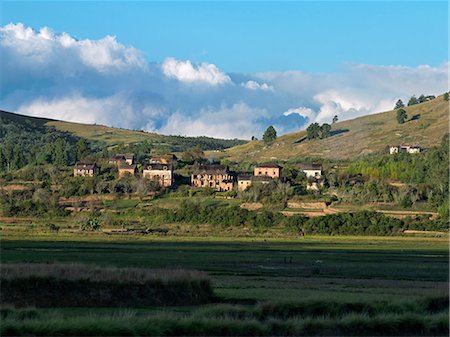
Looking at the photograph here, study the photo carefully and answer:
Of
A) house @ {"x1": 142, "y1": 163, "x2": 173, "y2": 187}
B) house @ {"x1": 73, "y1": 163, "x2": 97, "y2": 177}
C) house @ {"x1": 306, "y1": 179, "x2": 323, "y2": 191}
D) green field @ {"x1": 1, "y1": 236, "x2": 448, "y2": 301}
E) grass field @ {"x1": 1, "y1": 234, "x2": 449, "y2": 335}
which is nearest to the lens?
grass field @ {"x1": 1, "y1": 234, "x2": 449, "y2": 335}

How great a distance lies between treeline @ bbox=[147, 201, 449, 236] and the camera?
103 m

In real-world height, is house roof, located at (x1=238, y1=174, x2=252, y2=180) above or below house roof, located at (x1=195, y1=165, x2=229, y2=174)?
below

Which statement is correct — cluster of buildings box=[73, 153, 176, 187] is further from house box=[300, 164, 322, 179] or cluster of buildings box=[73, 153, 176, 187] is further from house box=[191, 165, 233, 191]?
house box=[300, 164, 322, 179]

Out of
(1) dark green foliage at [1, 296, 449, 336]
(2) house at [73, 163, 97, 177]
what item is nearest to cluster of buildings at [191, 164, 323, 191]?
(2) house at [73, 163, 97, 177]

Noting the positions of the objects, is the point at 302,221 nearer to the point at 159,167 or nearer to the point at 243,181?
the point at 243,181

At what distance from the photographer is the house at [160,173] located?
13912 centimetres

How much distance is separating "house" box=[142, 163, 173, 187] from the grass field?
1894 inches

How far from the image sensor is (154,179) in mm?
137500

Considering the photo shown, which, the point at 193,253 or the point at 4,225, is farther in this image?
the point at 4,225

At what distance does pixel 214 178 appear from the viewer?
143375 millimetres

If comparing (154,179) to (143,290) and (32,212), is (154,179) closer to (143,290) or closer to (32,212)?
(32,212)

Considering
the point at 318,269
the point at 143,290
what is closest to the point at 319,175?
the point at 318,269

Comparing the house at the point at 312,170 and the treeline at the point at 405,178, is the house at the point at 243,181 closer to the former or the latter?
the house at the point at 312,170

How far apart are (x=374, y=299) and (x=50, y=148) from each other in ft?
498
